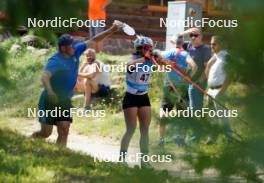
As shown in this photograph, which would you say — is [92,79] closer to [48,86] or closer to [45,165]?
[48,86]

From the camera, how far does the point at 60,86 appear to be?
712 cm

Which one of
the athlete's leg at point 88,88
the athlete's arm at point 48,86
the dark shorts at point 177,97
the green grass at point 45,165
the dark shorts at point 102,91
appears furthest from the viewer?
the dark shorts at point 102,91

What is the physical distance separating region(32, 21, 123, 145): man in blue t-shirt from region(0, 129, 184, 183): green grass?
0.94ft

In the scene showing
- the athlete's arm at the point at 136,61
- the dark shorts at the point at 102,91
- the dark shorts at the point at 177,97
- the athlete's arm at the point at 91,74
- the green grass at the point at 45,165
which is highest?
the athlete's arm at the point at 91,74

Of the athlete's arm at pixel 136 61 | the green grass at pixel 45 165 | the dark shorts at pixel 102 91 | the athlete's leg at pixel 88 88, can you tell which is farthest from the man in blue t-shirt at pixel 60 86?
the dark shorts at pixel 102 91

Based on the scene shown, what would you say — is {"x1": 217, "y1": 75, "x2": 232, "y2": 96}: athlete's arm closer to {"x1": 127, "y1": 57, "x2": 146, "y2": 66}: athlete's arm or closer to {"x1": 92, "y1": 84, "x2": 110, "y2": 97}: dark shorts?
{"x1": 127, "y1": 57, "x2": 146, "y2": 66}: athlete's arm

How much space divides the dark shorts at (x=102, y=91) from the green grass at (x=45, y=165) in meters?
4.33

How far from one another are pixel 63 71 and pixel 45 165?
1.33 meters

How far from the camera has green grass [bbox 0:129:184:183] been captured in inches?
248

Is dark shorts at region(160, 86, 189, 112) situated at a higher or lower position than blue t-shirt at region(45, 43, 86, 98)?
lower

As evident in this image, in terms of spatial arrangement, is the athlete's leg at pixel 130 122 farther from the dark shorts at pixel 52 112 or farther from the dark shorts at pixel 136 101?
the dark shorts at pixel 52 112

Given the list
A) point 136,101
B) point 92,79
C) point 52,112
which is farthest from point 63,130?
point 92,79

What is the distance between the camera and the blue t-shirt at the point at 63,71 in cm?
682

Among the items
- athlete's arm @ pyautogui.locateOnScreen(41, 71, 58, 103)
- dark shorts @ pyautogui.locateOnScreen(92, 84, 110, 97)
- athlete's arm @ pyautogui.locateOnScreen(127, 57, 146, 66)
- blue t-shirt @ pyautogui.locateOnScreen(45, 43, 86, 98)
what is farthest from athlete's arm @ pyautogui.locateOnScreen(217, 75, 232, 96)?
dark shorts @ pyautogui.locateOnScreen(92, 84, 110, 97)
